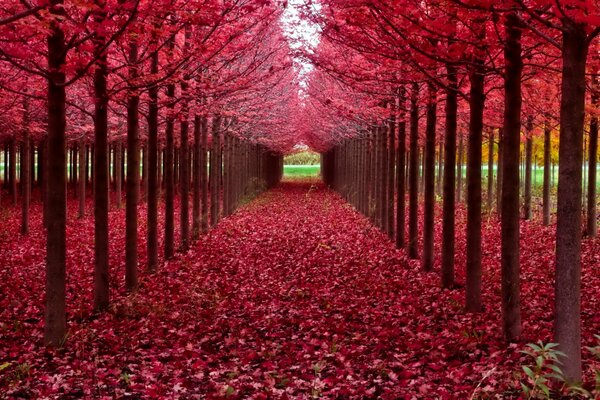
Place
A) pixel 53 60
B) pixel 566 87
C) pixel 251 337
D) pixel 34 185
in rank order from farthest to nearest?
1. pixel 34 185
2. pixel 251 337
3. pixel 53 60
4. pixel 566 87

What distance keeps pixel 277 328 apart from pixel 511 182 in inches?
154

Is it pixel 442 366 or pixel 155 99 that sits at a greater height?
pixel 155 99

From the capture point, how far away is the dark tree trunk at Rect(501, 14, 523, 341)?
6805 millimetres

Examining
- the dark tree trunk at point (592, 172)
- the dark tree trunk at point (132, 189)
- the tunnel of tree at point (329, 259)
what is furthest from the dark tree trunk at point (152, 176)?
the dark tree trunk at point (592, 172)

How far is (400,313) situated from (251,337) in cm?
246

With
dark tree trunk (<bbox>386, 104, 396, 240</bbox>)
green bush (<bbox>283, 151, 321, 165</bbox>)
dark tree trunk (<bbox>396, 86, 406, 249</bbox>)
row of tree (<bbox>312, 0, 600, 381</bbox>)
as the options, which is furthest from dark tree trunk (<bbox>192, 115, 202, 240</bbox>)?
green bush (<bbox>283, 151, 321, 165</bbox>)

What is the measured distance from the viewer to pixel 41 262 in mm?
13875

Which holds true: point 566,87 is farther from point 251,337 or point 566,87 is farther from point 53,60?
point 53,60

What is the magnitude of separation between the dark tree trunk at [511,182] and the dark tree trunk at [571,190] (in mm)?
1613

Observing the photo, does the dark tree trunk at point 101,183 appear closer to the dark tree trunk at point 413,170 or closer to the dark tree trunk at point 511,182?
the dark tree trunk at point 511,182

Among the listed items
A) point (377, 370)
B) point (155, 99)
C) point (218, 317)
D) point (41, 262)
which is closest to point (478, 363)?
point (377, 370)

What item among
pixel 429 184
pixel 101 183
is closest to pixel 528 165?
pixel 429 184

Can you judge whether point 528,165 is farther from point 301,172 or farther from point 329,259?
point 301,172

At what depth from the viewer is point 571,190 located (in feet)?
16.8
